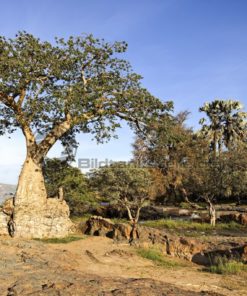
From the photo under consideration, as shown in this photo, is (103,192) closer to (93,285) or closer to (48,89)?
(48,89)

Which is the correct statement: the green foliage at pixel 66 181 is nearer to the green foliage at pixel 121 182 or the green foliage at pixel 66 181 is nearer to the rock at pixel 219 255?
the green foliage at pixel 121 182

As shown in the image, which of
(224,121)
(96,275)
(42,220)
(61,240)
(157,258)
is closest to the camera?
(96,275)

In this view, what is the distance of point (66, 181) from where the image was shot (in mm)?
24328

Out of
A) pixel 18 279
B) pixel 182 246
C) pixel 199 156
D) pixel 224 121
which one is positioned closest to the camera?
pixel 18 279

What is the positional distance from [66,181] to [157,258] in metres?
12.9

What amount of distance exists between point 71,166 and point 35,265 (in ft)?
57.0

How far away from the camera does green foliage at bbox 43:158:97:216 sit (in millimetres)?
24297

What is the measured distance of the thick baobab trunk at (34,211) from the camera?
653 inches

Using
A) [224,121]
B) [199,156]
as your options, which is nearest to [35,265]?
[199,156]

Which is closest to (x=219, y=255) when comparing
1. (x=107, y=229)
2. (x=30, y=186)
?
(x=107, y=229)

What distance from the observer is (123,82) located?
17.9m

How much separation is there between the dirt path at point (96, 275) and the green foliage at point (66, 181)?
8727 millimetres

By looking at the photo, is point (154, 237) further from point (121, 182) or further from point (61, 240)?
point (121, 182)

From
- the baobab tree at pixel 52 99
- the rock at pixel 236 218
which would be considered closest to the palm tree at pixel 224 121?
the rock at pixel 236 218
